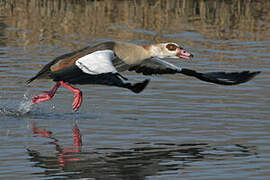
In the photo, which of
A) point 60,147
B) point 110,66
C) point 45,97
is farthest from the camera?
point 45,97

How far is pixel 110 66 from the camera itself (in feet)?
31.2

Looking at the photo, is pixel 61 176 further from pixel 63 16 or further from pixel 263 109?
pixel 63 16

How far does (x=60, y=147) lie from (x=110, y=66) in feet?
4.03

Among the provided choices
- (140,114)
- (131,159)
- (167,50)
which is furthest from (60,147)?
(167,50)

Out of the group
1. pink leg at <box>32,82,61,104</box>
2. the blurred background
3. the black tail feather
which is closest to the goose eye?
the black tail feather

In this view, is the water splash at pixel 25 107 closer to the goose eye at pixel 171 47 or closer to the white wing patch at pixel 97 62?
the white wing patch at pixel 97 62

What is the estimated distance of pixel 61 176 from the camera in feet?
24.8

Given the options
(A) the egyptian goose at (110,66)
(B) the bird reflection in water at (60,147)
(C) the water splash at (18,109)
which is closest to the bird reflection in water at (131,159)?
(B) the bird reflection in water at (60,147)

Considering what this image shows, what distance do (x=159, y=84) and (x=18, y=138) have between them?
4641mm

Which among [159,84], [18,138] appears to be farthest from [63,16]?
[18,138]

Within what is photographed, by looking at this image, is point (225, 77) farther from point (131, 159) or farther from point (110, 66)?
point (131, 159)

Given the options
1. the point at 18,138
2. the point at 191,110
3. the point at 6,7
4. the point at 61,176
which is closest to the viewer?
the point at 61,176

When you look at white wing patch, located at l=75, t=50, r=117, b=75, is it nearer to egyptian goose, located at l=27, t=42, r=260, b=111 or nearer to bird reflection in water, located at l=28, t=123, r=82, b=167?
egyptian goose, located at l=27, t=42, r=260, b=111

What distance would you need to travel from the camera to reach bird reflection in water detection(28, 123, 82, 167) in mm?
8383
